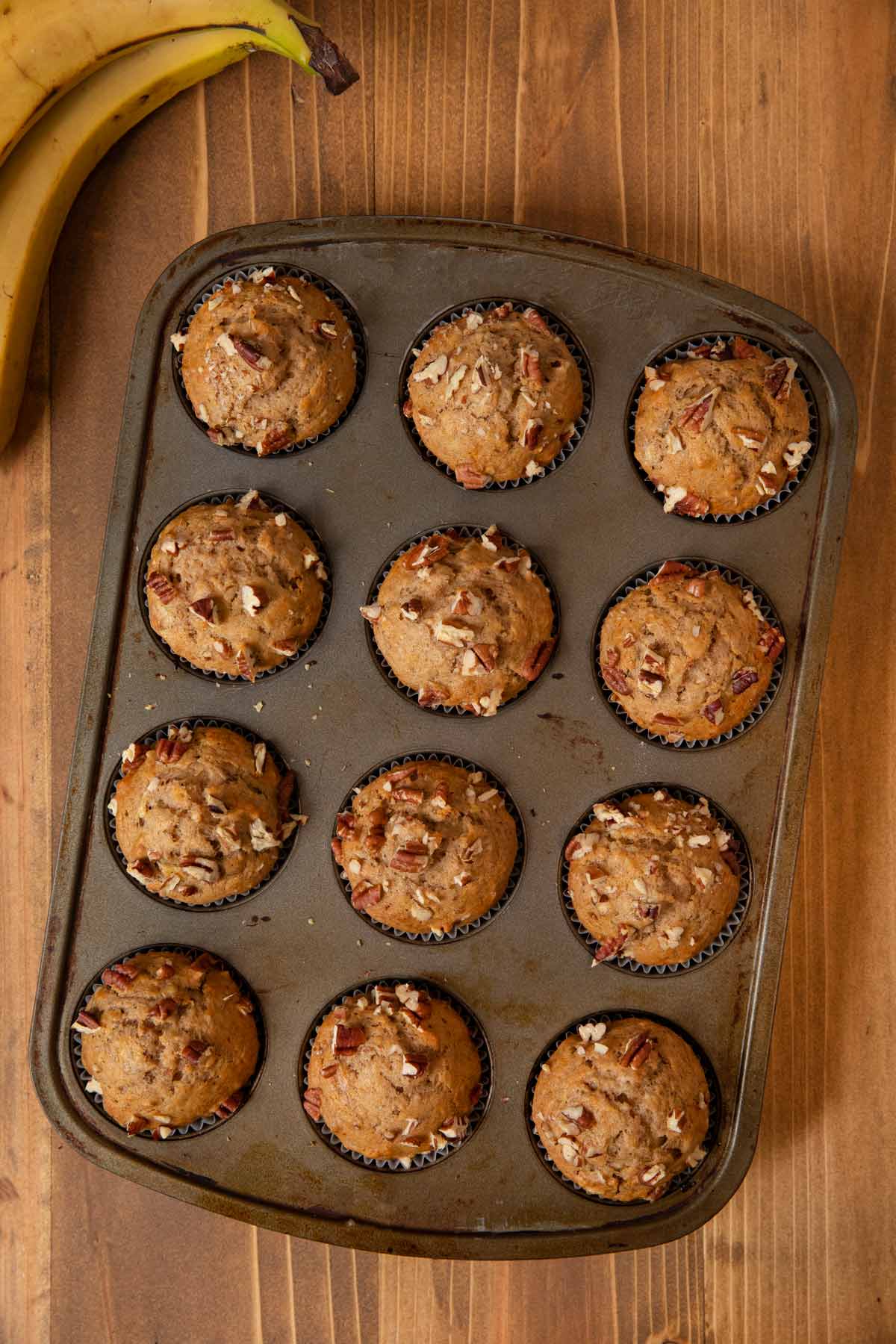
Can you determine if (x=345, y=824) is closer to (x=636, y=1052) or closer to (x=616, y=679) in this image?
(x=616, y=679)

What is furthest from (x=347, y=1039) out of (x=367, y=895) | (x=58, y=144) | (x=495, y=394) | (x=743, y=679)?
(x=58, y=144)

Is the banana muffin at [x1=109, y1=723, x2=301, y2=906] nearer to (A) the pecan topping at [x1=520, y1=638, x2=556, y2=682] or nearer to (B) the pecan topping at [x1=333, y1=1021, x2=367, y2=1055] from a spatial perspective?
(B) the pecan topping at [x1=333, y1=1021, x2=367, y2=1055]

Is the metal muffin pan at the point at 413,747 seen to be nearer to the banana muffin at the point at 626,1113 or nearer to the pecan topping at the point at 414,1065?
the banana muffin at the point at 626,1113

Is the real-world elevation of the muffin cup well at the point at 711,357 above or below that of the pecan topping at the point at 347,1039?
above

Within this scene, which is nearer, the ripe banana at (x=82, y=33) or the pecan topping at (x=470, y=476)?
Result: the ripe banana at (x=82, y=33)

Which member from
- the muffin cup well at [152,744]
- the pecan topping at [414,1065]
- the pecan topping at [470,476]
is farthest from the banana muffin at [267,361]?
the pecan topping at [414,1065]

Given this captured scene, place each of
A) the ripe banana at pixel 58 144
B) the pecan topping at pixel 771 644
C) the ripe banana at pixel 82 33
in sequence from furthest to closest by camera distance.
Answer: the ripe banana at pixel 58 144 < the pecan topping at pixel 771 644 < the ripe banana at pixel 82 33
